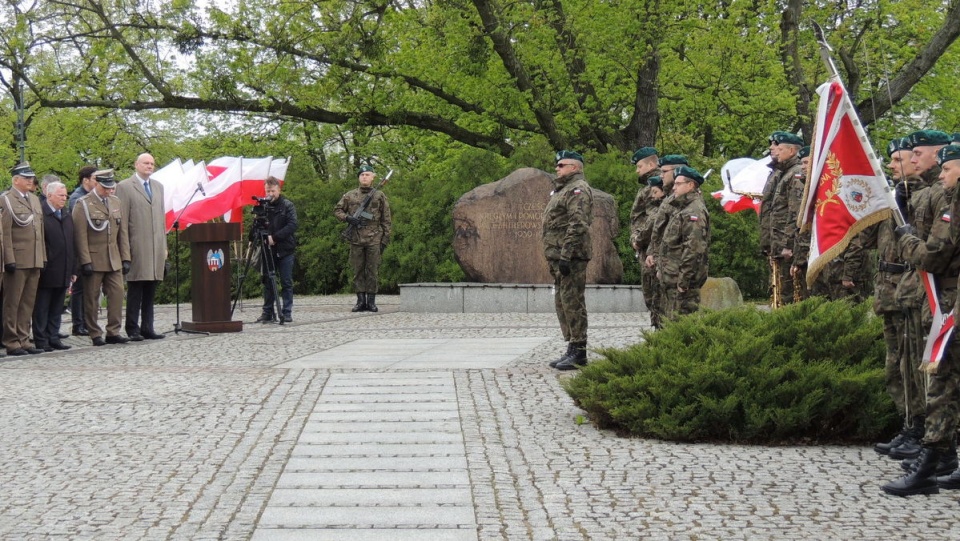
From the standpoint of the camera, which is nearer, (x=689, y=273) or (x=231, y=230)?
(x=689, y=273)

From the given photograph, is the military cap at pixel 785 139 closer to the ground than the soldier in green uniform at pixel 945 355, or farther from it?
farther from it

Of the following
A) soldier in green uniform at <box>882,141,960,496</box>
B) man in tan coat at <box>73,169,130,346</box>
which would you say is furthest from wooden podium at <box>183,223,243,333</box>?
soldier in green uniform at <box>882,141,960,496</box>

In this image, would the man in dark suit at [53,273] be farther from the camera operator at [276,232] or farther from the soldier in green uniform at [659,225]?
the soldier in green uniform at [659,225]

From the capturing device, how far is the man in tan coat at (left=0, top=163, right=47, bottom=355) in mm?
13992

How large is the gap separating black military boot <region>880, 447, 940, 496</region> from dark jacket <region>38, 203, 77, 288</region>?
10925mm

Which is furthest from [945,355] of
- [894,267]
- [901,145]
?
[901,145]

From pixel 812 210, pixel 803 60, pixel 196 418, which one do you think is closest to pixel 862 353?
pixel 812 210

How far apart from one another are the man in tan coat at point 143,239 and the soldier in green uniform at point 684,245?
7.18 metres

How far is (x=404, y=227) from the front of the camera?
24609 mm

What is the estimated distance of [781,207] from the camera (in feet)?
42.6

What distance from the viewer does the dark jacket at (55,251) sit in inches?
577

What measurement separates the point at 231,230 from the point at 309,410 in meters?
7.75

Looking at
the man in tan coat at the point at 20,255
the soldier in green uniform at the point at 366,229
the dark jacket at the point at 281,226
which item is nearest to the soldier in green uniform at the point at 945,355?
the man in tan coat at the point at 20,255

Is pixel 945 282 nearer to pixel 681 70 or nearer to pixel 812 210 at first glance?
pixel 812 210
